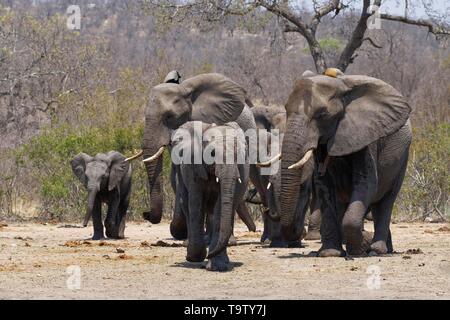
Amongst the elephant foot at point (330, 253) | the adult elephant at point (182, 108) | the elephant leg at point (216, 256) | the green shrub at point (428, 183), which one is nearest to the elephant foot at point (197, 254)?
the elephant leg at point (216, 256)

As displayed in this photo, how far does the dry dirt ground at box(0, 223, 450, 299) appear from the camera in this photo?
9.95 metres

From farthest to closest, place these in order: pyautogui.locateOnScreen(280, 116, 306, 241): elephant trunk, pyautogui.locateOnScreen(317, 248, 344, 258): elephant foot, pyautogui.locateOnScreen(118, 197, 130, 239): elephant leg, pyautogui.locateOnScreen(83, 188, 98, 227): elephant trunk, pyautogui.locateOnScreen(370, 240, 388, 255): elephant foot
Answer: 1. pyautogui.locateOnScreen(118, 197, 130, 239): elephant leg
2. pyautogui.locateOnScreen(83, 188, 98, 227): elephant trunk
3. pyautogui.locateOnScreen(370, 240, 388, 255): elephant foot
4. pyautogui.locateOnScreen(317, 248, 344, 258): elephant foot
5. pyautogui.locateOnScreen(280, 116, 306, 241): elephant trunk

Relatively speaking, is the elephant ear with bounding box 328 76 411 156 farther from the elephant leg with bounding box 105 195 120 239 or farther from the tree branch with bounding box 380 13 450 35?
the tree branch with bounding box 380 13 450 35

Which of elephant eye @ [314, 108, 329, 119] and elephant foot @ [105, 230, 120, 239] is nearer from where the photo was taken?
elephant eye @ [314, 108, 329, 119]

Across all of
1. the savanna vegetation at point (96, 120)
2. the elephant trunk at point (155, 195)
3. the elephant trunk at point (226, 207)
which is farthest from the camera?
the savanna vegetation at point (96, 120)

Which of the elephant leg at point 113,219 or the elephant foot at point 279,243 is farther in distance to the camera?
the elephant leg at point 113,219

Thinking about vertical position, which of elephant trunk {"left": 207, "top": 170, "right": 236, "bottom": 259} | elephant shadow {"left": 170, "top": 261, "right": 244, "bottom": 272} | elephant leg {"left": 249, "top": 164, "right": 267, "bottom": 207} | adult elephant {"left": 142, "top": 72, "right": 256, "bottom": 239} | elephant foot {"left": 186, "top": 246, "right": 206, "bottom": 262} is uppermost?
adult elephant {"left": 142, "top": 72, "right": 256, "bottom": 239}

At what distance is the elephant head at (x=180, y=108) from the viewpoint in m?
13.6

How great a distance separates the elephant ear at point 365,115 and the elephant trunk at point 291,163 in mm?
602

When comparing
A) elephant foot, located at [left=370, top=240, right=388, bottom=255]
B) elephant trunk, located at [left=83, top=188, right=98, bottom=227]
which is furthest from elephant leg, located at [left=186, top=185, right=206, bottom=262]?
elephant trunk, located at [left=83, top=188, right=98, bottom=227]

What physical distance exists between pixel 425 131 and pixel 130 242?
9178mm

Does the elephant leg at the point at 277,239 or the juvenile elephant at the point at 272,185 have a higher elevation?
the juvenile elephant at the point at 272,185

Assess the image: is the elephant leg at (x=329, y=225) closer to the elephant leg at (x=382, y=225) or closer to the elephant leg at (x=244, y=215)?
the elephant leg at (x=382, y=225)

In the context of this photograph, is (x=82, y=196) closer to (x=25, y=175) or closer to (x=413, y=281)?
(x=25, y=175)
